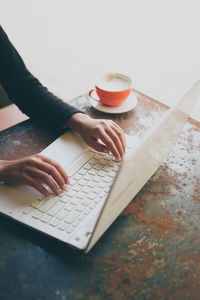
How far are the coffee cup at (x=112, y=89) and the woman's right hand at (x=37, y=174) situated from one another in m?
0.44

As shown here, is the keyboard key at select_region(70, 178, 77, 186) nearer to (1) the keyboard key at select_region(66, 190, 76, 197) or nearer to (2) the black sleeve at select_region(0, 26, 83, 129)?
(1) the keyboard key at select_region(66, 190, 76, 197)

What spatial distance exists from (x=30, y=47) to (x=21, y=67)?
6.83ft

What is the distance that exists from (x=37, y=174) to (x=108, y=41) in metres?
2.95

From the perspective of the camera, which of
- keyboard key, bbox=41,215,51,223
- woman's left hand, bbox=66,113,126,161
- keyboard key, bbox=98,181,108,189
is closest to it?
keyboard key, bbox=41,215,51,223

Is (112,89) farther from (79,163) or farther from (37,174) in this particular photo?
A: (37,174)

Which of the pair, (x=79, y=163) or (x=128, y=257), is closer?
(x=128, y=257)

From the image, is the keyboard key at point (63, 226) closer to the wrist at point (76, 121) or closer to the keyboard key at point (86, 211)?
the keyboard key at point (86, 211)

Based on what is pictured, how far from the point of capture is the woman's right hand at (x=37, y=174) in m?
0.77

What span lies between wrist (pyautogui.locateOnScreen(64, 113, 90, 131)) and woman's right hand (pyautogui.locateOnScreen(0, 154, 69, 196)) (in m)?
0.25

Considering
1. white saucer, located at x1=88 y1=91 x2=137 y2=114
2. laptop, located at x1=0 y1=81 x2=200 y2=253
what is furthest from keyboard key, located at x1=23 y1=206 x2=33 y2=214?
white saucer, located at x1=88 y1=91 x2=137 y2=114

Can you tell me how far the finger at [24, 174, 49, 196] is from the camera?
76 cm

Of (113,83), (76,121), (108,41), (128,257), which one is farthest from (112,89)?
(108,41)

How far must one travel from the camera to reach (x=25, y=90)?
115 cm

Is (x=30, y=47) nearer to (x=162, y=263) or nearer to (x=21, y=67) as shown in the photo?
(x=21, y=67)
